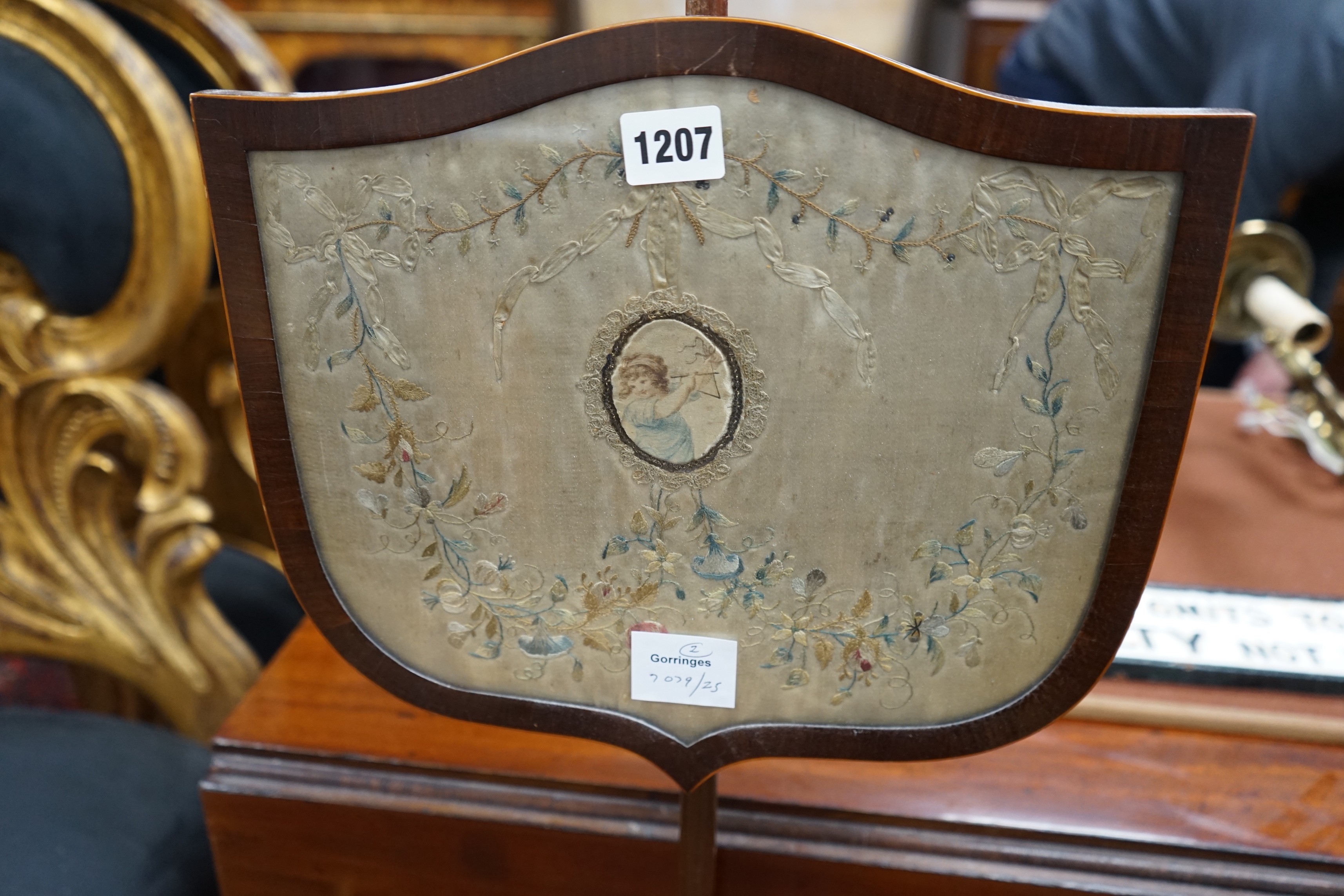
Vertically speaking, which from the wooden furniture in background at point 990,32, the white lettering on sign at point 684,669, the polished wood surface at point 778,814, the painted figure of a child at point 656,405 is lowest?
the polished wood surface at point 778,814

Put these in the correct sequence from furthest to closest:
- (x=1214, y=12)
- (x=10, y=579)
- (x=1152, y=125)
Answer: (x=1214, y=12) < (x=10, y=579) < (x=1152, y=125)

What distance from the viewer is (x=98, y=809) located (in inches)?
25.5

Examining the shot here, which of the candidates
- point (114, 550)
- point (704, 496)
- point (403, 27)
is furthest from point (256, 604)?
point (403, 27)

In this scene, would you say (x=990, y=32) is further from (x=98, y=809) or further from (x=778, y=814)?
(x=98, y=809)

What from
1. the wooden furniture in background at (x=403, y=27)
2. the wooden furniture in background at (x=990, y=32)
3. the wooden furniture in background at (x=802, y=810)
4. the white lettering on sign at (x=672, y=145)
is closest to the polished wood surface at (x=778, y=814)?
the wooden furniture in background at (x=802, y=810)

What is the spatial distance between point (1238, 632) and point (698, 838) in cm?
45

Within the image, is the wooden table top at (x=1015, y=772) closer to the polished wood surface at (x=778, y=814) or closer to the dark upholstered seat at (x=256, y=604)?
the polished wood surface at (x=778, y=814)

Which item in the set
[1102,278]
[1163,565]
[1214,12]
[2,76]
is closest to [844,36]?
[1214,12]

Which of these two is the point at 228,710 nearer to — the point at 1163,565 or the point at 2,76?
the point at 2,76

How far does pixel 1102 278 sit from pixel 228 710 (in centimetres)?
73

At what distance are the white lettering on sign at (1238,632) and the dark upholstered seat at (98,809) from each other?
69 centimetres

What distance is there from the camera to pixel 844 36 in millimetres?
1927

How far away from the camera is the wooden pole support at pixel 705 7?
1.10 ft

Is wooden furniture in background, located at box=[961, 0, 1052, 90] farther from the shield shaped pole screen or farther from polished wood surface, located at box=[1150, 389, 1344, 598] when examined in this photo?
the shield shaped pole screen
